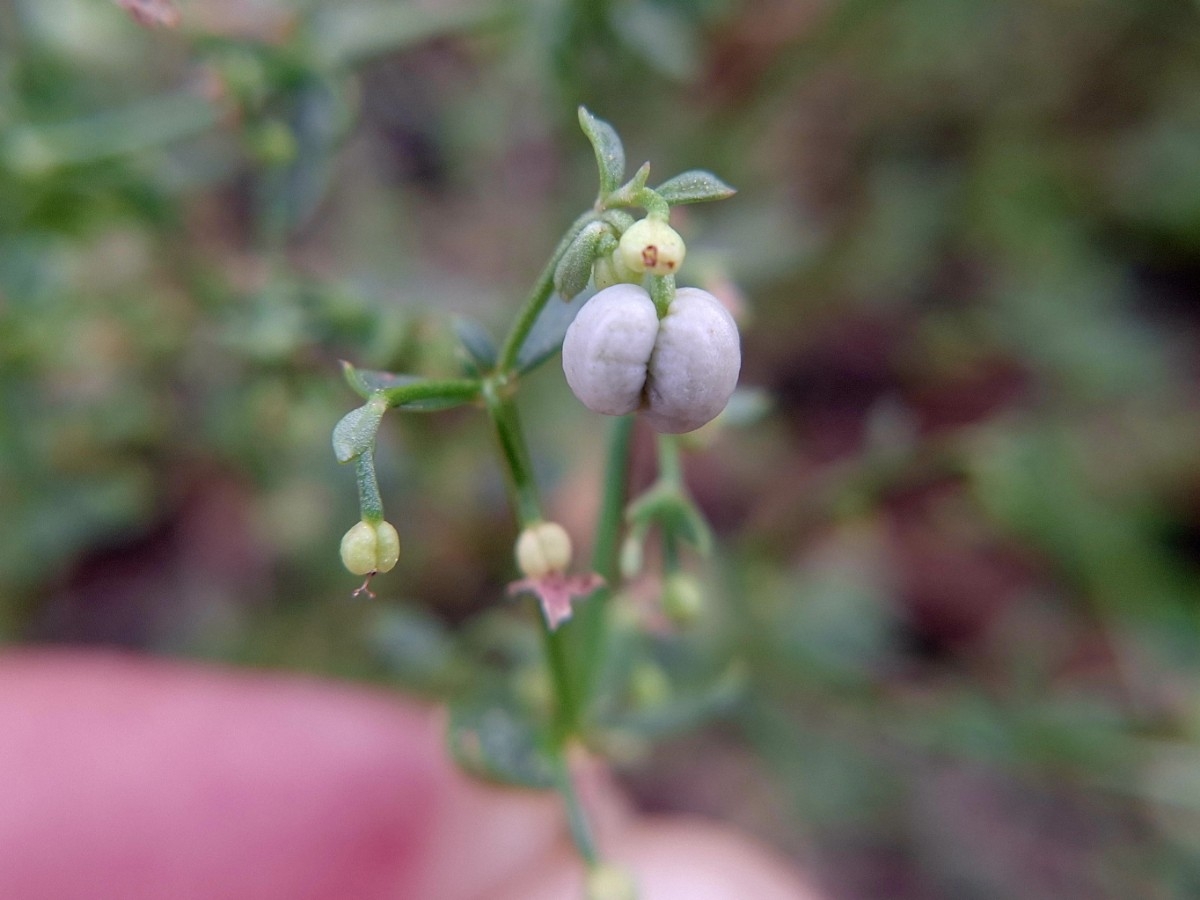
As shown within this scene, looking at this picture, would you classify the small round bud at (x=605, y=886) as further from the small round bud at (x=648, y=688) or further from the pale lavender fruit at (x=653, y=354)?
the pale lavender fruit at (x=653, y=354)

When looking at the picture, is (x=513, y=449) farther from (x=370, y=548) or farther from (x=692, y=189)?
(x=692, y=189)

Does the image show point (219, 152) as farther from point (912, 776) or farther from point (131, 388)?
point (912, 776)

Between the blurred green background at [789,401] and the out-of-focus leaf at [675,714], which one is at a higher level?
the blurred green background at [789,401]

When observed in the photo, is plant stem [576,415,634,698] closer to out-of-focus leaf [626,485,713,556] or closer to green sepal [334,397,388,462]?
out-of-focus leaf [626,485,713,556]

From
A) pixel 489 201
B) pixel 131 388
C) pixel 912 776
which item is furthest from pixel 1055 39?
pixel 131 388

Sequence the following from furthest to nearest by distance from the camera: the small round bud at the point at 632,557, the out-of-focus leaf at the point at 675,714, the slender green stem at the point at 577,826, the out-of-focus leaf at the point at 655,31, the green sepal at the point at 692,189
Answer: the out-of-focus leaf at the point at 655,31 < the out-of-focus leaf at the point at 675,714 < the slender green stem at the point at 577,826 < the small round bud at the point at 632,557 < the green sepal at the point at 692,189

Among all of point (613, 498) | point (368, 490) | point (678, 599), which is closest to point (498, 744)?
point (678, 599)

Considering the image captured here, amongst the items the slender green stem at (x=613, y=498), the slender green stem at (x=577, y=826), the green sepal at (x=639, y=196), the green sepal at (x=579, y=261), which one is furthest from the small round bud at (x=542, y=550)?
the slender green stem at (x=577, y=826)
